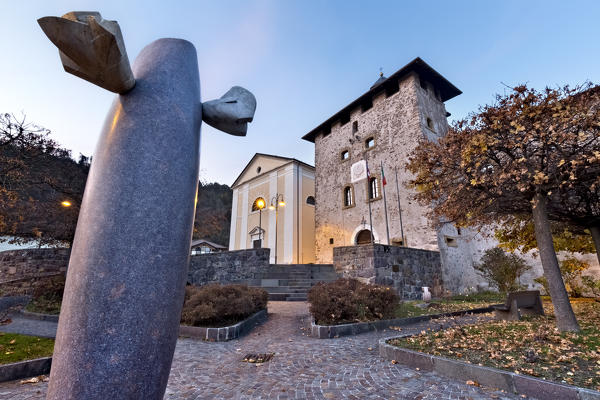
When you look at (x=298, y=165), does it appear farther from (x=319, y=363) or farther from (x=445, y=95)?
(x=319, y=363)

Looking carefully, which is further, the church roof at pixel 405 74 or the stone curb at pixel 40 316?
the church roof at pixel 405 74

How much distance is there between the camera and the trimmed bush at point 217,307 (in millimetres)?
5359

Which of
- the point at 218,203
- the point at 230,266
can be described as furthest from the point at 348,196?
the point at 218,203

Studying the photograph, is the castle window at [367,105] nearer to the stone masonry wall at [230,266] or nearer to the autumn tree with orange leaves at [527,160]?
the stone masonry wall at [230,266]

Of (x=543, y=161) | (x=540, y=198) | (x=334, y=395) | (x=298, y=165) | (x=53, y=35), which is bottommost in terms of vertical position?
(x=334, y=395)

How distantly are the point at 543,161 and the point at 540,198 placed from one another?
2.65 feet

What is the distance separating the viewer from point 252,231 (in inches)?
934

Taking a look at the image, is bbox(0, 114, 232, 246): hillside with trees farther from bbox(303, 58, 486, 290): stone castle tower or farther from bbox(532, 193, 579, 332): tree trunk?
bbox(303, 58, 486, 290): stone castle tower

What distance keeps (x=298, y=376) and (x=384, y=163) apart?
14923mm

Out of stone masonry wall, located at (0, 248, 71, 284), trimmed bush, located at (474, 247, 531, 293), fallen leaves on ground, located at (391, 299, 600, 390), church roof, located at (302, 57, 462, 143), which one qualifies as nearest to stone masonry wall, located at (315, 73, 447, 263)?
church roof, located at (302, 57, 462, 143)

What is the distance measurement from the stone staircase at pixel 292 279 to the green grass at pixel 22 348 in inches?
270

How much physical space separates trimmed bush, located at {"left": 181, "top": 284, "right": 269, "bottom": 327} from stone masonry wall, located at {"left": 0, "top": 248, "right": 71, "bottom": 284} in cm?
1101

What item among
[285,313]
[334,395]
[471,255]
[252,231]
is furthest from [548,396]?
[252,231]

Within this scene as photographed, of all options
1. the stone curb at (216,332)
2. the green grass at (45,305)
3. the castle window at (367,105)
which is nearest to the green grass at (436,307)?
the stone curb at (216,332)
